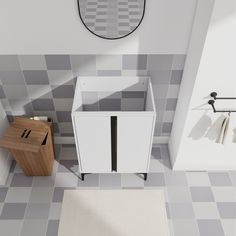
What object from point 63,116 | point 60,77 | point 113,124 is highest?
point 60,77

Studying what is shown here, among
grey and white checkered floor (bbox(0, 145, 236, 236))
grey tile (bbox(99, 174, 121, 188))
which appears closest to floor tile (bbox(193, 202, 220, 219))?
grey and white checkered floor (bbox(0, 145, 236, 236))

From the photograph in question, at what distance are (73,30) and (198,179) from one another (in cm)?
157

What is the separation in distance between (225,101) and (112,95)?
846 mm

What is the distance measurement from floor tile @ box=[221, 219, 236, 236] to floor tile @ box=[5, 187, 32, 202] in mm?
1539

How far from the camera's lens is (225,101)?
199 centimetres

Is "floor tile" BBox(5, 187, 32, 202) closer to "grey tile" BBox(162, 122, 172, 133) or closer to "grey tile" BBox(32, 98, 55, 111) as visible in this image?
"grey tile" BBox(32, 98, 55, 111)

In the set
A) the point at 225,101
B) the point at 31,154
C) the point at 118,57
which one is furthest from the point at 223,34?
the point at 31,154

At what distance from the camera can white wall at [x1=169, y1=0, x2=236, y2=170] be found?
65.1 inches

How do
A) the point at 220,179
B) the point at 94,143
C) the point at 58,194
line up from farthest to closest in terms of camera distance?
the point at 220,179
the point at 58,194
the point at 94,143

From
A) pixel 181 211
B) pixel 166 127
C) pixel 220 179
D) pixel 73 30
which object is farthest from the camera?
pixel 166 127

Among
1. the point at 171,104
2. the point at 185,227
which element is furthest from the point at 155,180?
the point at 171,104

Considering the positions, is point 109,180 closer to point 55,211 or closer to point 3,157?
point 55,211

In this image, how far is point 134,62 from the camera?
2.14m

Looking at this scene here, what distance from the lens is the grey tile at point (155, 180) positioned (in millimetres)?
2471
